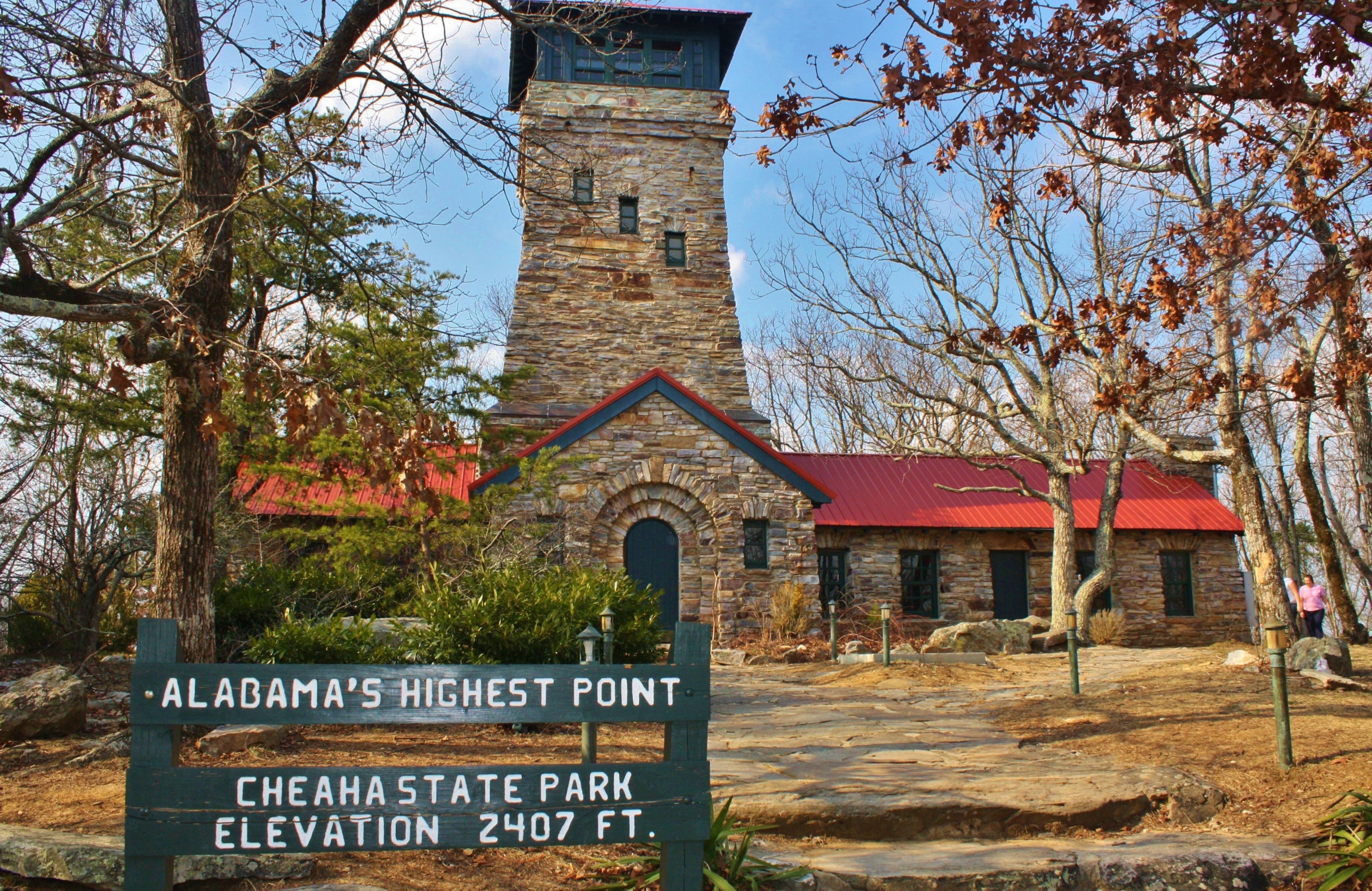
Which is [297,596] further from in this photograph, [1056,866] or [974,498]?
[974,498]

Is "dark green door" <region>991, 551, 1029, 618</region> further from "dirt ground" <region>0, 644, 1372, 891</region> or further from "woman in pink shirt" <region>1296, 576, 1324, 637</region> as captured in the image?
"dirt ground" <region>0, 644, 1372, 891</region>

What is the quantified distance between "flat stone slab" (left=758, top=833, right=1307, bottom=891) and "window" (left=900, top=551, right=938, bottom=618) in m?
16.2

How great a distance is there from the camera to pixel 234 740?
7.37 m

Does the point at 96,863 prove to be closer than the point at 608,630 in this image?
Yes

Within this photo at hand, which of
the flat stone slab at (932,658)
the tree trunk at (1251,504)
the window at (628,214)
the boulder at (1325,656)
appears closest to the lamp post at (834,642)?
the flat stone slab at (932,658)

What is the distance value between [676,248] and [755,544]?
28.0 ft

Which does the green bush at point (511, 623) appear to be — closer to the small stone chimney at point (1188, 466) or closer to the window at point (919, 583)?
the window at point (919, 583)

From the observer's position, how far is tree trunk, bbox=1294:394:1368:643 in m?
19.7

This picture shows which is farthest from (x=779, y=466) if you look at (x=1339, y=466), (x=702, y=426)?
(x=1339, y=466)

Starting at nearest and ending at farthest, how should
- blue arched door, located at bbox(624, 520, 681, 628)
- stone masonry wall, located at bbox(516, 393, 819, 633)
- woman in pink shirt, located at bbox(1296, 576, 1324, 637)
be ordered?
1. stone masonry wall, located at bbox(516, 393, 819, 633)
2. woman in pink shirt, located at bbox(1296, 576, 1324, 637)
3. blue arched door, located at bbox(624, 520, 681, 628)

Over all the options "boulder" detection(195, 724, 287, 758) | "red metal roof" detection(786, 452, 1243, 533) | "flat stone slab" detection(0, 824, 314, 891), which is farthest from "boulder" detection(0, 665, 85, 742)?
"red metal roof" detection(786, 452, 1243, 533)

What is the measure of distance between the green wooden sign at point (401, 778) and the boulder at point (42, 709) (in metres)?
4.70

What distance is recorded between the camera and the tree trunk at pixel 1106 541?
20.2m

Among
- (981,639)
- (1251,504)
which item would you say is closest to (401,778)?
(1251,504)
